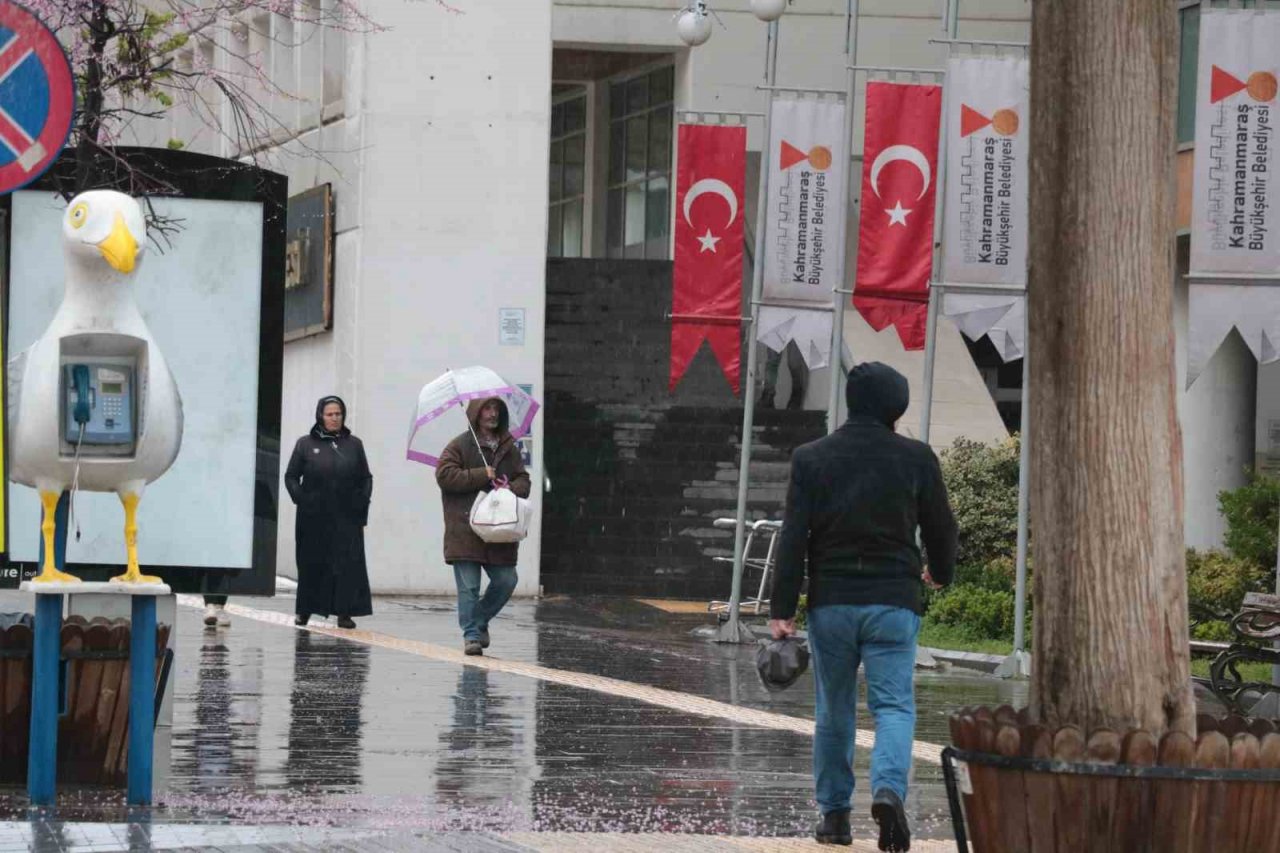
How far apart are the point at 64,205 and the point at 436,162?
55.2 ft

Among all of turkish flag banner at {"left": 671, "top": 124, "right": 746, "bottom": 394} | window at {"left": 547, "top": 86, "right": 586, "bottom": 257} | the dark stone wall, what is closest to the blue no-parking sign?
turkish flag banner at {"left": 671, "top": 124, "right": 746, "bottom": 394}

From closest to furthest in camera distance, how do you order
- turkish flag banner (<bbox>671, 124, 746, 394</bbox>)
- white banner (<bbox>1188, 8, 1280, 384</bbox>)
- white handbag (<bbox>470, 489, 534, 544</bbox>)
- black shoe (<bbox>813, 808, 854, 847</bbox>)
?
black shoe (<bbox>813, 808, 854, 847</bbox>) < white banner (<bbox>1188, 8, 1280, 384</bbox>) < white handbag (<bbox>470, 489, 534, 544</bbox>) < turkish flag banner (<bbox>671, 124, 746, 394</bbox>)

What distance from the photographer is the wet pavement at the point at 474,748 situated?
910 cm

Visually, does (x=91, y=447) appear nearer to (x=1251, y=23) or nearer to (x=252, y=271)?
(x=252, y=271)

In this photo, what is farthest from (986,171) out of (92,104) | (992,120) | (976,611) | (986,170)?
(92,104)

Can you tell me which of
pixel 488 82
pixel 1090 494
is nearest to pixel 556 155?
pixel 488 82

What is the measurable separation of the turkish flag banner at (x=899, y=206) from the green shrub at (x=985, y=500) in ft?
14.5

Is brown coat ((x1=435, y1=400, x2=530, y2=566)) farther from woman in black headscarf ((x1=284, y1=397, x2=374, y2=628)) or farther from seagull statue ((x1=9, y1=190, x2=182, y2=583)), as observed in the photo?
seagull statue ((x1=9, y1=190, x2=182, y2=583))

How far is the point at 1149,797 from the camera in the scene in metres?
6.79

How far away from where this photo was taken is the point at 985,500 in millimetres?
23266

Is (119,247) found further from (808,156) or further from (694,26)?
(694,26)

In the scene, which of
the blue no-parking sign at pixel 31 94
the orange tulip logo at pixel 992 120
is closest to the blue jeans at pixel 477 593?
the orange tulip logo at pixel 992 120

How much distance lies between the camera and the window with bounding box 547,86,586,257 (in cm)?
3928

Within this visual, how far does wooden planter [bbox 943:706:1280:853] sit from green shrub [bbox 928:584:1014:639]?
14046 millimetres
